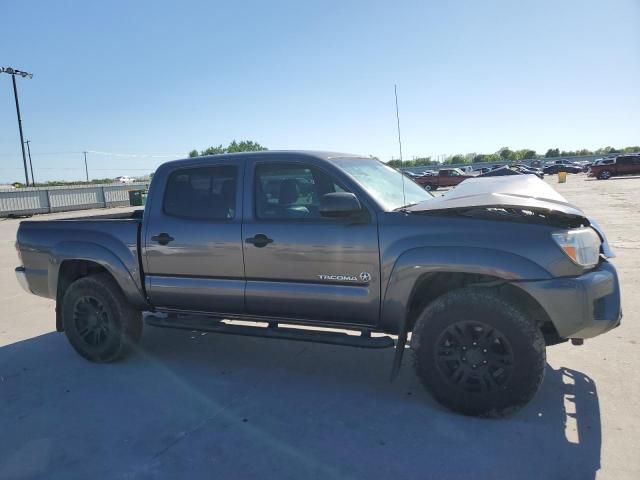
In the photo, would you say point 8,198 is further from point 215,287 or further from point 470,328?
point 470,328

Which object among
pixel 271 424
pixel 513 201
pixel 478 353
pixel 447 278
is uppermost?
pixel 513 201

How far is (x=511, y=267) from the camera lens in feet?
10.4

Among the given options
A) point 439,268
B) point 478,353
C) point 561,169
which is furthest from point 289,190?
point 561,169

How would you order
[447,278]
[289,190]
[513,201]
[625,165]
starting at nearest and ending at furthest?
[513,201] < [447,278] < [289,190] < [625,165]

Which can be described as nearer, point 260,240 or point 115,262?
point 260,240

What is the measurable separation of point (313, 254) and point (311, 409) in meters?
1.13

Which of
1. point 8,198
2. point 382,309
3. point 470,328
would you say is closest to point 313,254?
point 382,309

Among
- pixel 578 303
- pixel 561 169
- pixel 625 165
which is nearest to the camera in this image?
pixel 578 303

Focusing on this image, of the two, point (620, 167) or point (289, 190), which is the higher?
point (289, 190)

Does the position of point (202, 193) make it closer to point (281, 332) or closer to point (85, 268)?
point (281, 332)

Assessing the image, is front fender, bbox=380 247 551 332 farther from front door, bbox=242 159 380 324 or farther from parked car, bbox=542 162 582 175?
parked car, bbox=542 162 582 175

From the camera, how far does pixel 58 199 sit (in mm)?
26062

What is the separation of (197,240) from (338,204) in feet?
4.67

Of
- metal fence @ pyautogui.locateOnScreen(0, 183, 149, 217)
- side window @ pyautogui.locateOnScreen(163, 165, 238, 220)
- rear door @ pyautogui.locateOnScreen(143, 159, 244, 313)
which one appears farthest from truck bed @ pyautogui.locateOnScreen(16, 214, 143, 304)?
metal fence @ pyautogui.locateOnScreen(0, 183, 149, 217)
